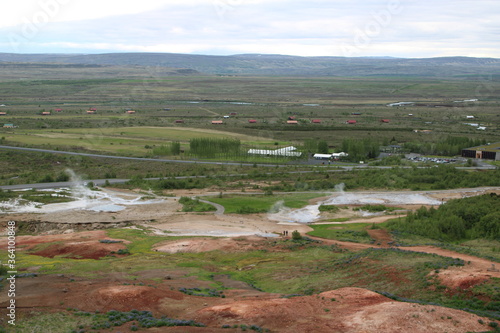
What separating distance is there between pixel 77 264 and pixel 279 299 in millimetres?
14054

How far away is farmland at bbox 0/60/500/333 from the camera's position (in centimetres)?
2380

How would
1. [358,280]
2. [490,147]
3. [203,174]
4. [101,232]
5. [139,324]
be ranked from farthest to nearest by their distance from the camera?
[490,147] → [203,174] → [101,232] → [358,280] → [139,324]

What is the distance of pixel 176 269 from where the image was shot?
3353 cm

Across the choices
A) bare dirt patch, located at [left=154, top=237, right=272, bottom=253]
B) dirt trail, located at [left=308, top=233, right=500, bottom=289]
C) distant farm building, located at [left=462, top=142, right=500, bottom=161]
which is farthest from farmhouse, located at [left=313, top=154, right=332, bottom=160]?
dirt trail, located at [left=308, top=233, right=500, bottom=289]

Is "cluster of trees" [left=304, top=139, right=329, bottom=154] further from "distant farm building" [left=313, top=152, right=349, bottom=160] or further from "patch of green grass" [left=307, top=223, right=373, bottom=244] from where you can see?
"patch of green grass" [left=307, top=223, right=373, bottom=244]

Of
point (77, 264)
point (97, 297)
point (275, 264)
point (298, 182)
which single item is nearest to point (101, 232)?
point (77, 264)

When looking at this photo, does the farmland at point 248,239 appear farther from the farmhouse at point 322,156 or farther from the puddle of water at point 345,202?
the farmhouse at point 322,156

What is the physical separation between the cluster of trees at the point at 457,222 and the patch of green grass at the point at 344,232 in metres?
2.93

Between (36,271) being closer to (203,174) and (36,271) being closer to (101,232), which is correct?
(101,232)

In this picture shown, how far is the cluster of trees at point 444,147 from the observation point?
321 ft

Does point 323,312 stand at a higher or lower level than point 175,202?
higher

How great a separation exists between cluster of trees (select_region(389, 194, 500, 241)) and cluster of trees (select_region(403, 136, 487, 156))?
169 feet

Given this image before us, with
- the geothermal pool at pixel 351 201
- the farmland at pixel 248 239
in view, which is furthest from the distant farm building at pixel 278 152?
the geothermal pool at pixel 351 201

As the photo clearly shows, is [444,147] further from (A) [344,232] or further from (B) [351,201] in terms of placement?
(A) [344,232]
